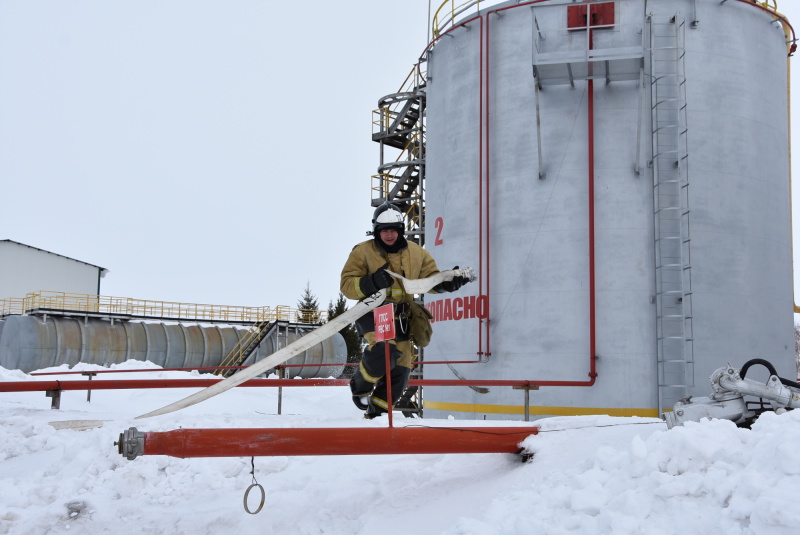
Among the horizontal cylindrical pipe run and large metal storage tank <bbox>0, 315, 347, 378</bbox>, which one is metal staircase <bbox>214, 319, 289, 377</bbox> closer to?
large metal storage tank <bbox>0, 315, 347, 378</bbox>

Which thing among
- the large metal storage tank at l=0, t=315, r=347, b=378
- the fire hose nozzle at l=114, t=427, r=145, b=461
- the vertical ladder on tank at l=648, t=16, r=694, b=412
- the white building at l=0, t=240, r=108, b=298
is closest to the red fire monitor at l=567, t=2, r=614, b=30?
the vertical ladder on tank at l=648, t=16, r=694, b=412

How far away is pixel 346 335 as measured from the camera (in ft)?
159

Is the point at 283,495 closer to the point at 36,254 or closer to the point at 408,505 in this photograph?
the point at 408,505

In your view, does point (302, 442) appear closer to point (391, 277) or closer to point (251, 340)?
point (391, 277)

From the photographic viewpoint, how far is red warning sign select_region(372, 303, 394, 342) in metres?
4.92

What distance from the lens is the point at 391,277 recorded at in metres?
5.93

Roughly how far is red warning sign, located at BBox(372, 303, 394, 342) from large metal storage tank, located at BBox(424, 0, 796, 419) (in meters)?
5.83

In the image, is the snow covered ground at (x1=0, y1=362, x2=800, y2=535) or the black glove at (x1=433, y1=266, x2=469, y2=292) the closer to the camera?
the snow covered ground at (x1=0, y1=362, x2=800, y2=535)

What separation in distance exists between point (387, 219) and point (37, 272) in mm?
41148

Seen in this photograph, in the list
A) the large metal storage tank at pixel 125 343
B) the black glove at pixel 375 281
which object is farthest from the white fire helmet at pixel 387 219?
the large metal storage tank at pixel 125 343

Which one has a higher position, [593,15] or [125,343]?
[593,15]

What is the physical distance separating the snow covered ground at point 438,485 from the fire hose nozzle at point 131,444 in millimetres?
862

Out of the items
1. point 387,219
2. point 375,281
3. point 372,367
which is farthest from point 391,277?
point 372,367

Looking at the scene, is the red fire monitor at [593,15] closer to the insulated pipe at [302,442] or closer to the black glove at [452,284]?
the black glove at [452,284]
